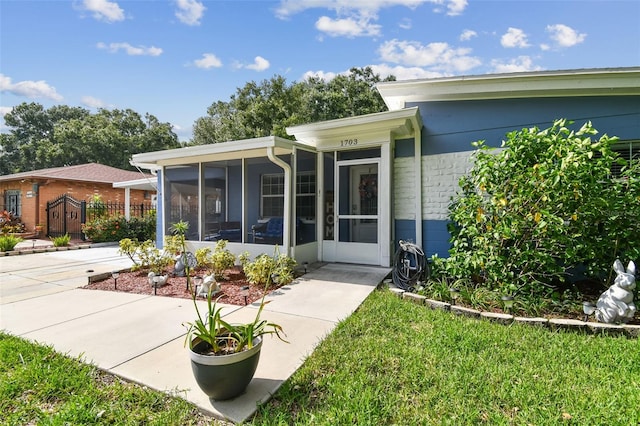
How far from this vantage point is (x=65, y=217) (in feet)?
43.3

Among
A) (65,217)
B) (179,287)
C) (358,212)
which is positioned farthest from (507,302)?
(65,217)

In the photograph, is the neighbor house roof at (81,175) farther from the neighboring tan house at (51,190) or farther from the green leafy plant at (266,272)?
the green leafy plant at (266,272)

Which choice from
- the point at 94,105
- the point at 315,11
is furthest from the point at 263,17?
the point at 94,105

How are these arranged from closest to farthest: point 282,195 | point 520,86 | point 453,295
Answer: point 453,295, point 520,86, point 282,195

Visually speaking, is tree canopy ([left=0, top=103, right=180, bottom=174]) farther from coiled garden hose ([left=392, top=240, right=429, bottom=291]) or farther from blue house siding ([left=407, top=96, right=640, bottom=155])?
coiled garden hose ([left=392, top=240, right=429, bottom=291])

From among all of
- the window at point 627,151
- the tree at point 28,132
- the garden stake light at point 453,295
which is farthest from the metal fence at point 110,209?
the tree at point 28,132

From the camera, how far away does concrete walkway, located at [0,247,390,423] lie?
2.53 metres

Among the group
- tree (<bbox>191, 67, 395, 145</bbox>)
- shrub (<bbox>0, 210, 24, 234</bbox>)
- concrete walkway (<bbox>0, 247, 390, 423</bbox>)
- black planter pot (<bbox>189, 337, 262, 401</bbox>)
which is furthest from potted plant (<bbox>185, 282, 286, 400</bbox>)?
tree (<bbox>191, 67, 395, 145</bbox>)

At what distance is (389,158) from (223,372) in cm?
490

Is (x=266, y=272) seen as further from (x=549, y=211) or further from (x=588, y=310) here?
(x=588, y=310)

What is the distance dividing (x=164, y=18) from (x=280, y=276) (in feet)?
22.7

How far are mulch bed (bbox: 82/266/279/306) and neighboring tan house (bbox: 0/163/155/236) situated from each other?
757 centimetres

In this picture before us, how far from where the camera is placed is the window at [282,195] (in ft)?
21.9

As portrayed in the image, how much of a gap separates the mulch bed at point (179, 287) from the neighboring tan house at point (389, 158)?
1109 mm
